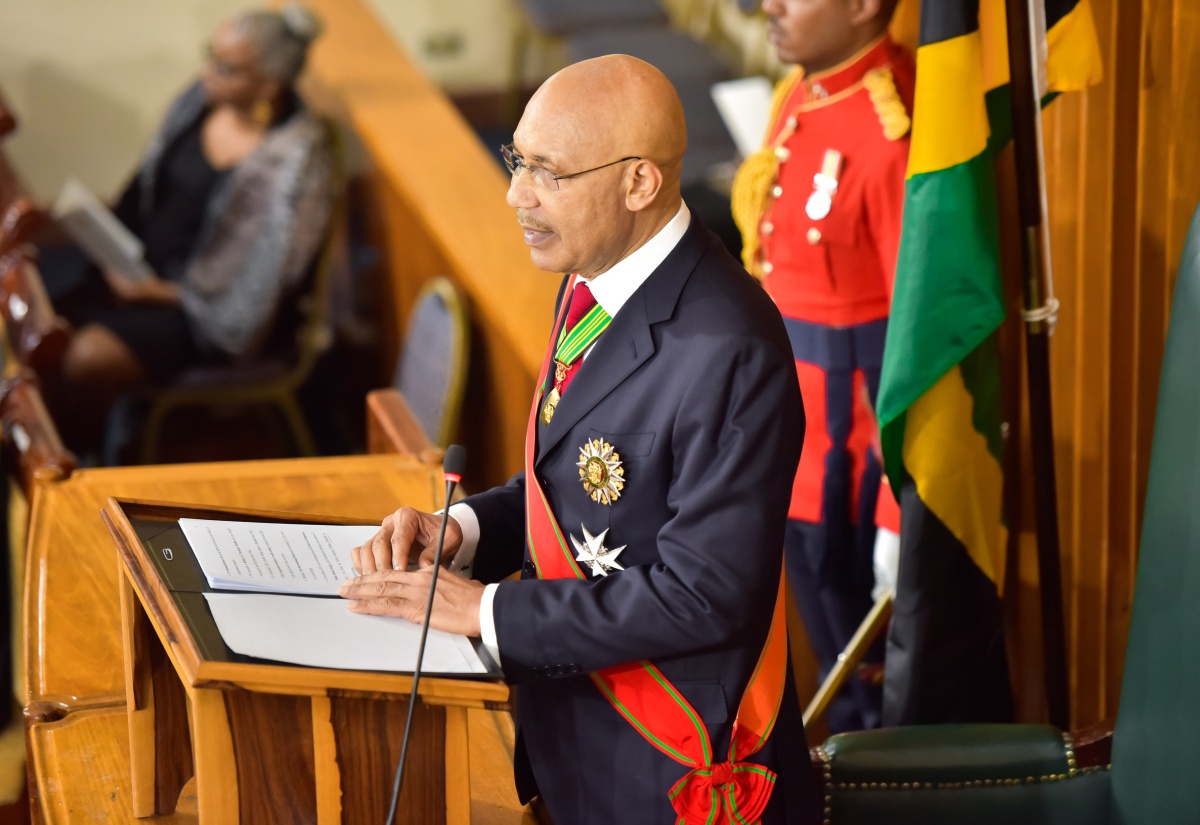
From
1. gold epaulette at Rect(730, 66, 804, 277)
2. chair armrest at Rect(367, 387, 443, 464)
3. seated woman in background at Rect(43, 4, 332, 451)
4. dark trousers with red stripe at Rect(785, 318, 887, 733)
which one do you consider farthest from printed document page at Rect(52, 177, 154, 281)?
dark trousers with red stripe at Rect(785, 318, 887, 733)

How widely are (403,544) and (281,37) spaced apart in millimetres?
3097

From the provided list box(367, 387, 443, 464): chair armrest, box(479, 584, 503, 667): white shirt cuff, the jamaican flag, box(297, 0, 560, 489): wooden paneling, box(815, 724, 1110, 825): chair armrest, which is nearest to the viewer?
box(479, 584, 503, 667): white shirt cuff

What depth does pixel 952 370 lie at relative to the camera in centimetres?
199

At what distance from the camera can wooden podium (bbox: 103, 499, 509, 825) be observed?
3.95 feet

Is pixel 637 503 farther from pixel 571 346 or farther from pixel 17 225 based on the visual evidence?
pixel 17 225

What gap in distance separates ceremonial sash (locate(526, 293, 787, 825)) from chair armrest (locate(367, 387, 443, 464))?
0.92m

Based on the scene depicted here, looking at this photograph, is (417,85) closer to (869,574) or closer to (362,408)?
(362,408)

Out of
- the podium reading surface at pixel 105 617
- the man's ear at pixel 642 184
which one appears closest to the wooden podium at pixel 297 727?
the podium reading surface at pixel 105 617

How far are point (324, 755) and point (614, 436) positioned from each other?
1.31ft

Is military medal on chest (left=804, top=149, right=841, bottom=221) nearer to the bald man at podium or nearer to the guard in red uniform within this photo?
the guard in red uniform

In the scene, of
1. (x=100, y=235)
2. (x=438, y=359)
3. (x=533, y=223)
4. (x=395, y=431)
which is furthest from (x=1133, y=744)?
(x=100, y=235)

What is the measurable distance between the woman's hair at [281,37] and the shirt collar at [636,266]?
3.04m

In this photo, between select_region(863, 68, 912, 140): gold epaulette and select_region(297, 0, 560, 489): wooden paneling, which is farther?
select_region(297, 0, 560, 489): wooden paneling

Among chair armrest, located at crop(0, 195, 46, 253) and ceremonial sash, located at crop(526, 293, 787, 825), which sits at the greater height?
chair armrest, located at crop(0, 195, 46, 253)
